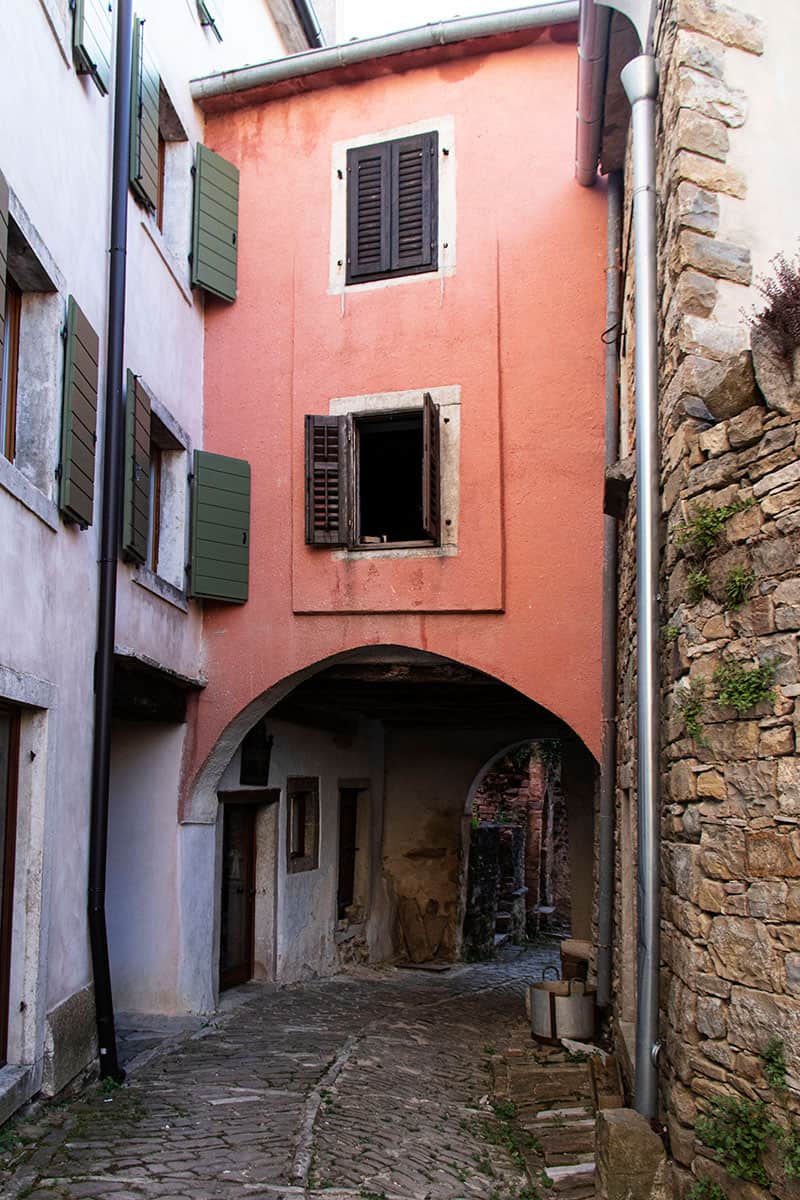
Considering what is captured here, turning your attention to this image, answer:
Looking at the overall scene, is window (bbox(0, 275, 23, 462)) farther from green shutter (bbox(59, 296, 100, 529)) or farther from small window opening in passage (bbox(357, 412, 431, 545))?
small window opening in passage (bbox(357, 412, 431, 545))

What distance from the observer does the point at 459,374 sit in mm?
8305

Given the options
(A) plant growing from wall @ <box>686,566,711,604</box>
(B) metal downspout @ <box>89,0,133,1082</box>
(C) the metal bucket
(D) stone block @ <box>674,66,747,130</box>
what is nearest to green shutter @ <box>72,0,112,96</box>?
(B) metal downspout @ <box>89,0,133,1082</box>

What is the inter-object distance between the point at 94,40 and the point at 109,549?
115 inches

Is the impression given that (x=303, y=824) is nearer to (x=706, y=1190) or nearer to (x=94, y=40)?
(x=94, y=40)

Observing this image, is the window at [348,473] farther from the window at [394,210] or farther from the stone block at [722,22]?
the stone block at [722,22]

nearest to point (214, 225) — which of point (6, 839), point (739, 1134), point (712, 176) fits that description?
point (712, 176)

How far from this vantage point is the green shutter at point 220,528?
8.34 m

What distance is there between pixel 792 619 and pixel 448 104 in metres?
6.26

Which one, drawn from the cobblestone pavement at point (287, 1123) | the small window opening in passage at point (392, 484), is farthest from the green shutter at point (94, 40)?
the cobblestone pavement at point (287, 1123)

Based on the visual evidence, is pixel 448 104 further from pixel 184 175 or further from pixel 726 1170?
pixel 726 1170

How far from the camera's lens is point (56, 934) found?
591cm

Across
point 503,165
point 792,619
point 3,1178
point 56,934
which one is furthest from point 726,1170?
point 503,165

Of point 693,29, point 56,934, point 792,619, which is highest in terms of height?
point 693,29

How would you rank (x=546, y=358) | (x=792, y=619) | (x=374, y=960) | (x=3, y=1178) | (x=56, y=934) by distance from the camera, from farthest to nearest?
(x=374, y=960), (x=546, y=358), (x=56, y=934), (x=3, y=1178), (x=792, y=619)
